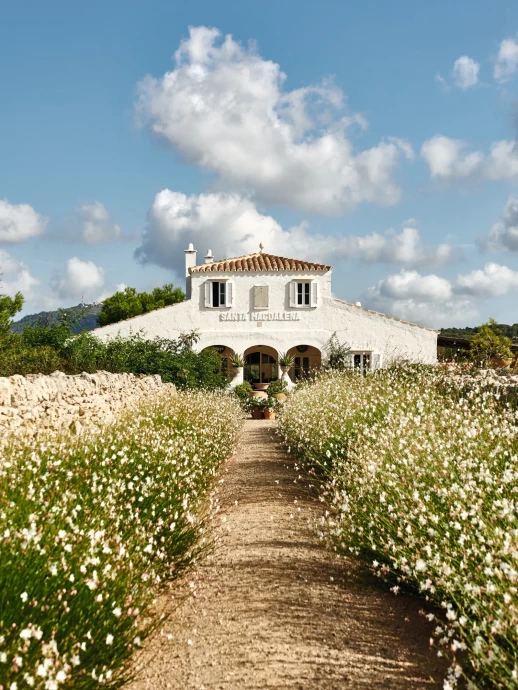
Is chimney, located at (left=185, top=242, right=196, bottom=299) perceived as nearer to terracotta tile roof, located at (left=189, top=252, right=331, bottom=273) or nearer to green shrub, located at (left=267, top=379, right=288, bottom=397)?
terracotta tile roof, located at (left=189, top=252, right=331, bottom=273)

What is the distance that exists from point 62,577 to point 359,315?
72.2 feet

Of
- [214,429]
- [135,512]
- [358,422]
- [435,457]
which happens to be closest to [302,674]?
[135,512]

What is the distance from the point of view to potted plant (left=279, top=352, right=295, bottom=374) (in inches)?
945

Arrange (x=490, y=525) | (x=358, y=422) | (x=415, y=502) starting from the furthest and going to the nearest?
(x=358, y=422) → (x=415, y=502) → (x=490, y=525)

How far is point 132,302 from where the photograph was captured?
42.9m

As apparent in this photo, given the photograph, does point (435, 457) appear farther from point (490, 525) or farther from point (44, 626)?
point (44, 626)

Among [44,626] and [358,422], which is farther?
[358,422]

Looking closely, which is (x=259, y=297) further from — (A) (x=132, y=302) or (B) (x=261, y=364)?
(A) (x=132, y=302)

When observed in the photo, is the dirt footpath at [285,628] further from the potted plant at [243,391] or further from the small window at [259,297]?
the small window at [259,297]

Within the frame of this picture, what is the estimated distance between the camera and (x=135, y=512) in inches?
188

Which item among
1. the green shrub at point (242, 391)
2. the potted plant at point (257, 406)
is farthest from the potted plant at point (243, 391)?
the potted plant at point (257, 406)

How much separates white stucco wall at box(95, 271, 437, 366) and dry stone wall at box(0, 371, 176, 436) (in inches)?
510

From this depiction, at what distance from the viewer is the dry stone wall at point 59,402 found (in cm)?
691

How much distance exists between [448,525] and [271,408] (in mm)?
16332
